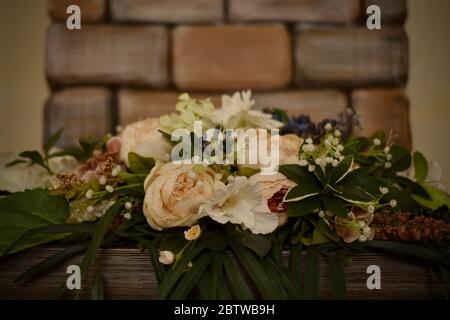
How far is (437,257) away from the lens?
0.50m

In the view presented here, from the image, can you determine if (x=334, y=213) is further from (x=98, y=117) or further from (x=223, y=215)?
(x=98, y=117)

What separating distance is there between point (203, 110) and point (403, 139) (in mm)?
471

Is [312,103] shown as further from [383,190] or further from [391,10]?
[383,190]

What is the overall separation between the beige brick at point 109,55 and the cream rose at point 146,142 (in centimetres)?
25

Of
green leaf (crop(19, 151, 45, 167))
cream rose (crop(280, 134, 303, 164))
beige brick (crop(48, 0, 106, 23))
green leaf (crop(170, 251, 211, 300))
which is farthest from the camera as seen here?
beige brick (crop(48, 0, 106, 23))

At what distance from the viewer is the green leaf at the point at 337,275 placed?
0.48 metres

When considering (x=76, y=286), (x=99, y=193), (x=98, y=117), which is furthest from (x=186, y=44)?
(x=76, y=286)

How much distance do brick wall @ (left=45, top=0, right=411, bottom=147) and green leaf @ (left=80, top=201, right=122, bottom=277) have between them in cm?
38

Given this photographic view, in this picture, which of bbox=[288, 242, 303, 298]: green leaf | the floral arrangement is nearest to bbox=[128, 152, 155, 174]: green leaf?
the floral arrangement

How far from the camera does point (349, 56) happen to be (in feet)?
2.88

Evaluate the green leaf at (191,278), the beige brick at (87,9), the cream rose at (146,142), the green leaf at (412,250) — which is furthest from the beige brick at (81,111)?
the green leaf at (412,250)

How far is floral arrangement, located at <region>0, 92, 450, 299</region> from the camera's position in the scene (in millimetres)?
490

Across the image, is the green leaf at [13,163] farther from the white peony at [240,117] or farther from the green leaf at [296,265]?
the green leaf at [296,265]

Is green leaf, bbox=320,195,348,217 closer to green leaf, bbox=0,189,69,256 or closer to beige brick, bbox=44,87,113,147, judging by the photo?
green leaf, bbox=0,189,69,256
